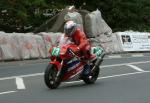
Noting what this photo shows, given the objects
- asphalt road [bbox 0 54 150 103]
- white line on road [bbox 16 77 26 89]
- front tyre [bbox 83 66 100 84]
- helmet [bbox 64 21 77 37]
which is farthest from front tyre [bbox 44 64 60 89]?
front tyre [bbox 83 66 100 84]

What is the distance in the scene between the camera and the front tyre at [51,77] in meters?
14.2

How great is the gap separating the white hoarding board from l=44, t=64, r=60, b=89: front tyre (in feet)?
54.7

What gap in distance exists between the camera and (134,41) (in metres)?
31.6

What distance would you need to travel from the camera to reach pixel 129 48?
31.2 m

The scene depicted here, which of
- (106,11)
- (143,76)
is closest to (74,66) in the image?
(143,76)

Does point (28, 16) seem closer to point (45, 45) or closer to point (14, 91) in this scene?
point (45, 45)

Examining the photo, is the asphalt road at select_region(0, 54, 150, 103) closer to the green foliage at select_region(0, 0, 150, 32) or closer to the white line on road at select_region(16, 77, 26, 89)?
the white line on road at select_region(16, 77, 26, 89)

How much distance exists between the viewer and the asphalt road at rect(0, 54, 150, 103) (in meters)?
12.6

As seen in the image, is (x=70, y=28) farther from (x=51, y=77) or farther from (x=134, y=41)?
(x=134, y=41)

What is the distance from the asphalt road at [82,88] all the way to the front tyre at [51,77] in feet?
0.54

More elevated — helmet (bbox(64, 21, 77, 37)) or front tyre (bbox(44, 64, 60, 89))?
helmet (bbox(64, 21, 77, 37))

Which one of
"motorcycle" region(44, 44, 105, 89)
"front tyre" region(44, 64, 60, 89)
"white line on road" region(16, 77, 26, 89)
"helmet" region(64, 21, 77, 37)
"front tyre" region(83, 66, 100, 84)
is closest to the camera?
"front tyre" region(44, 64, 60, 89)

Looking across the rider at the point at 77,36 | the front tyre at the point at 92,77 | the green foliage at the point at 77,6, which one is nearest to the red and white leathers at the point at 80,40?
the rider at the point at 77,36

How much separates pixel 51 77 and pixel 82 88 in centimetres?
91
